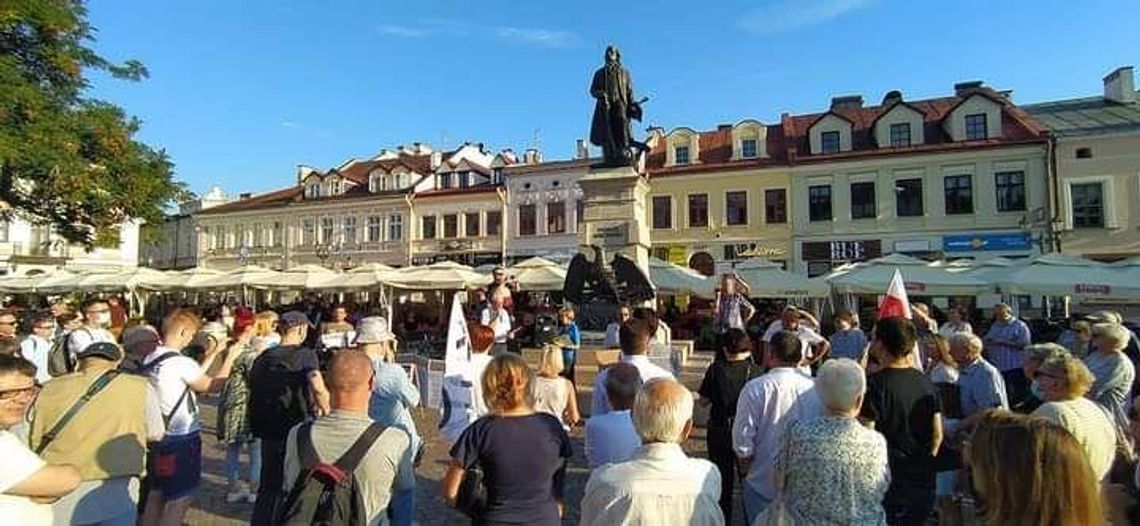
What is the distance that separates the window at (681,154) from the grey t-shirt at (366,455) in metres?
35.2

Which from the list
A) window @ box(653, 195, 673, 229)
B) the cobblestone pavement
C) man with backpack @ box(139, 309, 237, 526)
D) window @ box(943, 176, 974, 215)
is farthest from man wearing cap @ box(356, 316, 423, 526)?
window @ box(653, 195, 673, 229)

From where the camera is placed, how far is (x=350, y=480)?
2908mm

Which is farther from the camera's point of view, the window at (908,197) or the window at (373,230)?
the window at (373,230)

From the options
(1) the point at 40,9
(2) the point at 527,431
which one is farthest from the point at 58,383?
(1) the point at 40,9

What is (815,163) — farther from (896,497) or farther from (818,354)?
(896,497)

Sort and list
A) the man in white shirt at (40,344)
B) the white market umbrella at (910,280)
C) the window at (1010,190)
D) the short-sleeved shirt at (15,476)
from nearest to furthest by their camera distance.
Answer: the short-sleeved shirt at (15,476) < the man in white shirt at (40,344) < the white market umbrella at (910,280) < the window at (1010,190)

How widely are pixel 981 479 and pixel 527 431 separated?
1.78 metres

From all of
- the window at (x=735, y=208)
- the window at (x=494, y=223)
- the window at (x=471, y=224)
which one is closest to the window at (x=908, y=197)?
the window at (x=735, y=208)

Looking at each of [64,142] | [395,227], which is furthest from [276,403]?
[395,227]

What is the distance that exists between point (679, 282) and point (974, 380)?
533 inches

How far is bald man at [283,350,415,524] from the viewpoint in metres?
3.03

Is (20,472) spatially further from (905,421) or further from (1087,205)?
(1087,205)

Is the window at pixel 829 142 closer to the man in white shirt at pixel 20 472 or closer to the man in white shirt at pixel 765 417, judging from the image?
the man in white shirt at pixel 765 417

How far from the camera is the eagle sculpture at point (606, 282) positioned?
39.3 ft
